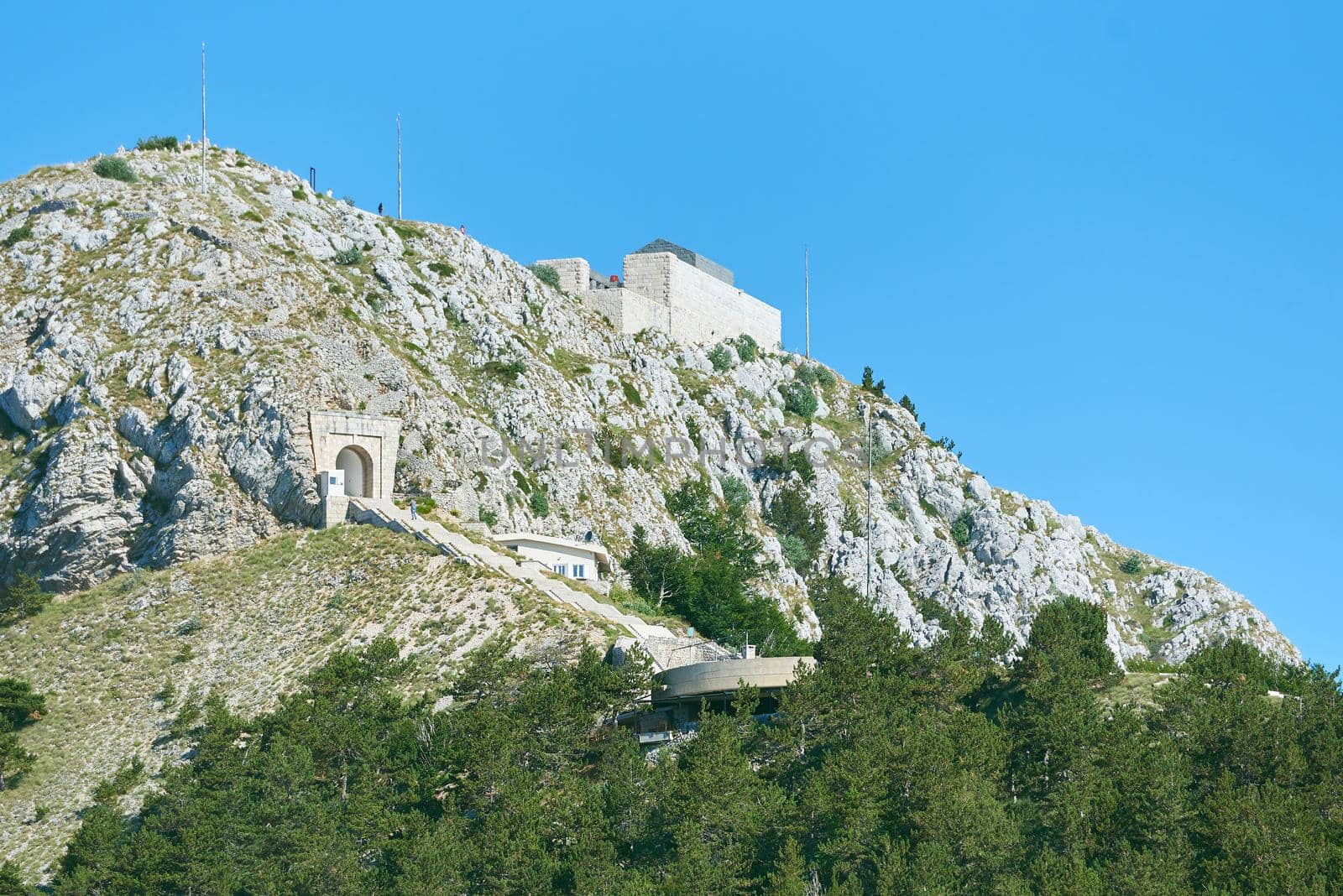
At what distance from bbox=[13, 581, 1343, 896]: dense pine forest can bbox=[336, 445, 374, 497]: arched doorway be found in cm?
1951

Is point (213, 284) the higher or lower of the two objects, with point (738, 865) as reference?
higher

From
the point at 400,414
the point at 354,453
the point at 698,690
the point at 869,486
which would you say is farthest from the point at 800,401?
the point at 698,690

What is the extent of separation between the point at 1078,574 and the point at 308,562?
61.1 metres

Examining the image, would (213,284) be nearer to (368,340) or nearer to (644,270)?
(368,340)

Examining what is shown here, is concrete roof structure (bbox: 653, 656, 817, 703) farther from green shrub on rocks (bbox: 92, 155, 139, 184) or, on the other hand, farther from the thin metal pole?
green shrub on rocks (bbox: 92, 155, 139, 184)

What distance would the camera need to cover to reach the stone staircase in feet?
254

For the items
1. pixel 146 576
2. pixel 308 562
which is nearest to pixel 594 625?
pixel 308 562

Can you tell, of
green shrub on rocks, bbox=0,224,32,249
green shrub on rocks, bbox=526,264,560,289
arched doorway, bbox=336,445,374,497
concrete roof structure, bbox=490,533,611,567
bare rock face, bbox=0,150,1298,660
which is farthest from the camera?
green shrub on rocks, bbox=526,264,560,289

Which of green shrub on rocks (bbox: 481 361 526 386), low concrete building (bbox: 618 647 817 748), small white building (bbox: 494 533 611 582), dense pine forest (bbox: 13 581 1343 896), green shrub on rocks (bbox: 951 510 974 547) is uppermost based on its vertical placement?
green shrub on rocks (bbox: 481 361 526 386)

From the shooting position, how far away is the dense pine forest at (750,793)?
187ft

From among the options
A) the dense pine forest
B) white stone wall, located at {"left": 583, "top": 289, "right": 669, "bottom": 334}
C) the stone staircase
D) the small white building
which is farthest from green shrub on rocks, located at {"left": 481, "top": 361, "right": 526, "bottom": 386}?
the dense pine forest

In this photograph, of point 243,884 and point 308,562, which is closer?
point 243,884

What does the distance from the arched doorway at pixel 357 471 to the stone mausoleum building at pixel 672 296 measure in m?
35.2

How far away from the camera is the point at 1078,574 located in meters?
123
